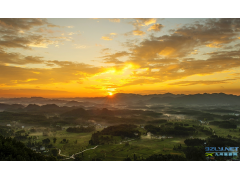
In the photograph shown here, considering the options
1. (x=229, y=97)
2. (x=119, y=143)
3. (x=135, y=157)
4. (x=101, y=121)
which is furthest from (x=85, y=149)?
(x=229, y=97)

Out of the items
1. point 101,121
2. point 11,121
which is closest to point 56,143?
point 101,121

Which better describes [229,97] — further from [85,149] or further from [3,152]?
[3,152]

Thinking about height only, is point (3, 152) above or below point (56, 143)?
A: above

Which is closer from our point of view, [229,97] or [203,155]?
[203,155]

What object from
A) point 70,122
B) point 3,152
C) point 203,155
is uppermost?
point 3,152

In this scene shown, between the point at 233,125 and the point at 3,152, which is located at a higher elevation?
the point at 3,152

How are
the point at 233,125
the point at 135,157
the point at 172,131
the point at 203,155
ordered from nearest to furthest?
1. the point at 203,155
2. the point at 135,157
3. the point at 172,131
4. the point at 233,125

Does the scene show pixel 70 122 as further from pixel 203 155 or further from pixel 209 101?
pixel 209 101

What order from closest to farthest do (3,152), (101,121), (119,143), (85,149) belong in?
(3,152), (85,149), (119,143), (101,121)

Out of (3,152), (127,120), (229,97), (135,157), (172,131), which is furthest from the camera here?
(229,97)
